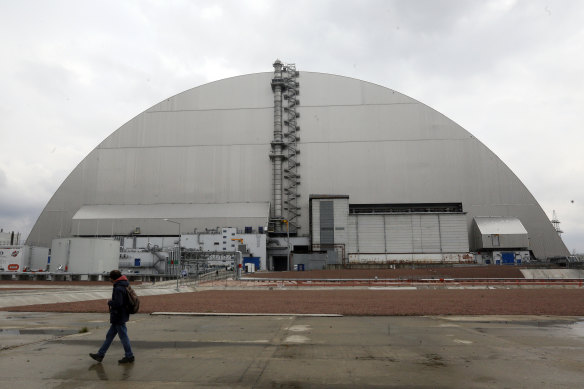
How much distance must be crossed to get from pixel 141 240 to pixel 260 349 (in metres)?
62.1

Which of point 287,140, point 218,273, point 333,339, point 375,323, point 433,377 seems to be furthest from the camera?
point 287,140

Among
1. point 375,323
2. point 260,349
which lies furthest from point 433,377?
point 375,323

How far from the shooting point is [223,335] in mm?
9273

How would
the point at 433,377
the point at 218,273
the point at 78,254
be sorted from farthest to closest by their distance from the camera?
the point at 218,273, the point at 78,254, the point at 433,377

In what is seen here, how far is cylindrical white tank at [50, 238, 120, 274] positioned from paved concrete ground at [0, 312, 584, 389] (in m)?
38.0

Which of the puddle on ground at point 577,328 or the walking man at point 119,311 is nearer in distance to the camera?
the walking man at point 119,311

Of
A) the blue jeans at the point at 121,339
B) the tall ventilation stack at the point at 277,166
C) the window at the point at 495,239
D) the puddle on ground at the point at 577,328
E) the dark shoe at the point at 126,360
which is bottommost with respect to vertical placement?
the puddle on ground at the point at 577,328

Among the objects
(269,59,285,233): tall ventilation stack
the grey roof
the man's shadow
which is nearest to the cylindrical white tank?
the grey roof

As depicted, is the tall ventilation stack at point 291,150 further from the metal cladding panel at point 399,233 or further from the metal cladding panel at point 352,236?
the metal cladding panel at point 399,233

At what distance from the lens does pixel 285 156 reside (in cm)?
6875

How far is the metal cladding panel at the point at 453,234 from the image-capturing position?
62.6 meters

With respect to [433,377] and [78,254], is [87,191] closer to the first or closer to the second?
[78,254]

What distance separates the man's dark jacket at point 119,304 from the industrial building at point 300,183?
55.0 metres

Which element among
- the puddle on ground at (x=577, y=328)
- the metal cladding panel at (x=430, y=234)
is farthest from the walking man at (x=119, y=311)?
the metal cladding panel at (x=430, y=234)
